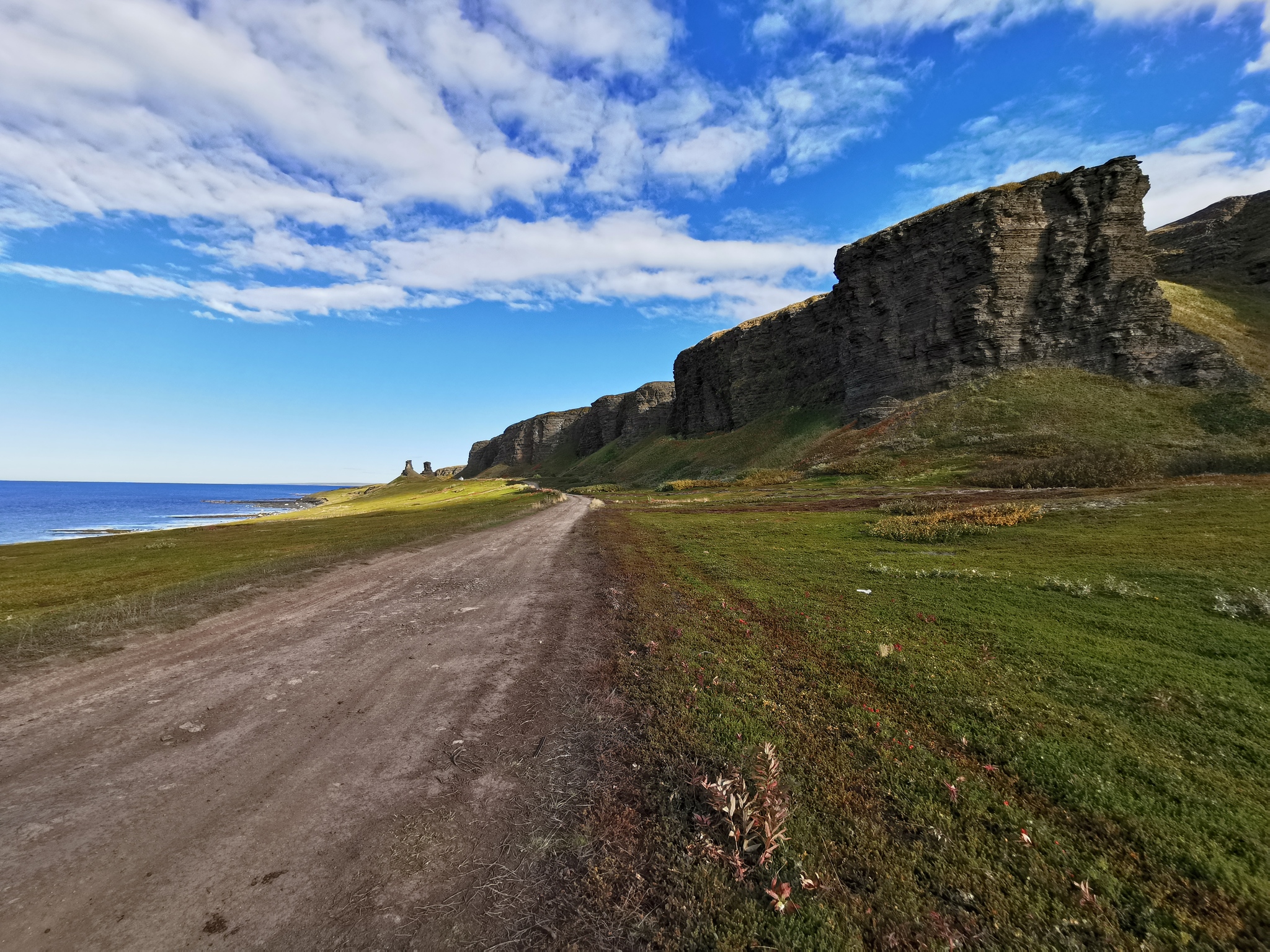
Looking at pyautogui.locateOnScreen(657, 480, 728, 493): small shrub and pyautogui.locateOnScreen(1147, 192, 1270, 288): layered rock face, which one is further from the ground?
pyautogui.locateOnScreen(1147, 192, 1270, 288): layered rock face

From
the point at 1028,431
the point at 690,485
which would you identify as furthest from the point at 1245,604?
the point at 690,485

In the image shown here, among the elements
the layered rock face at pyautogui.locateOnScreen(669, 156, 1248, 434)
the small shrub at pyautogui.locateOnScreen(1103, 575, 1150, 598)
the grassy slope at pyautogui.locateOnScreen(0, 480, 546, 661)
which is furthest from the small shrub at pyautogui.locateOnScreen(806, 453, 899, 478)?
the small shrub at pyautogui.locateOnScreen(1103, 575, 1150, 598)

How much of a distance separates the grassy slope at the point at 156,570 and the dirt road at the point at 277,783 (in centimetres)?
229

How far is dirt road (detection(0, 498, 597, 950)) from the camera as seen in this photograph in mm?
3619

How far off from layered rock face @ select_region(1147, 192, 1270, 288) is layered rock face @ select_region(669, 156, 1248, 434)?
20332 mm

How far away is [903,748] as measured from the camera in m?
5.82

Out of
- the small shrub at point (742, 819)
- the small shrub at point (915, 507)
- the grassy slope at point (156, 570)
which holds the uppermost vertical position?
the grassy slope at point (156, 570)

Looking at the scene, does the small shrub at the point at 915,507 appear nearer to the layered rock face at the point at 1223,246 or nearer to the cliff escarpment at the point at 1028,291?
the cliff escarpment at the point at 1028,291

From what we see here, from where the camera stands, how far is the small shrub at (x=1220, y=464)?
32656 mm

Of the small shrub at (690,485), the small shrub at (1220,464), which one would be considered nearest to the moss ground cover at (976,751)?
the small shrub at (1220,464)

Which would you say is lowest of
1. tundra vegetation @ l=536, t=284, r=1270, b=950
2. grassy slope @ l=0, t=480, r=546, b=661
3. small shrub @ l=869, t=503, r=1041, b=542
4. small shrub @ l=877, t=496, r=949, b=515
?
small shrub @ l=877, t=496, r=949, b=515

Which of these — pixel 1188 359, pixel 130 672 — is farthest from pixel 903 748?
pixel 1188 359

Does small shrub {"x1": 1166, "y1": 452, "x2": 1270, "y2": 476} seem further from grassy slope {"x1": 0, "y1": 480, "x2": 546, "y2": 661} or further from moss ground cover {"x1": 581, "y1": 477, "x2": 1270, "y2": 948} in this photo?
grassy slope {"x1": 0, "y1": 480, "x2": 546, "y2": 661}

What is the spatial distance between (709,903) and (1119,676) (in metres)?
8.08
